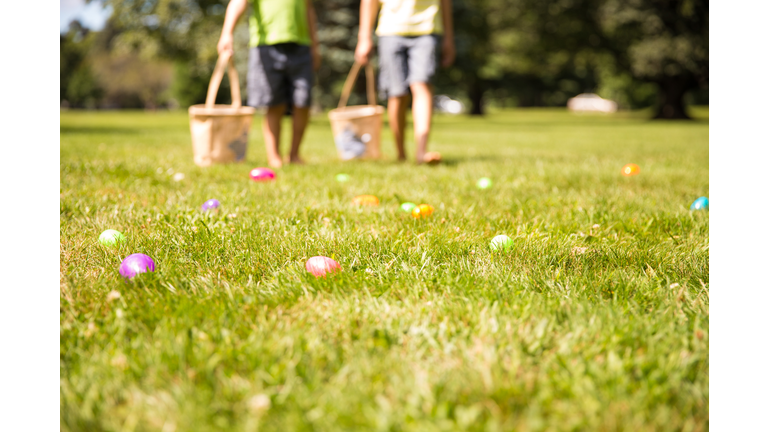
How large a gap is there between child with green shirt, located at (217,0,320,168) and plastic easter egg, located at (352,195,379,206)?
6.00 ft

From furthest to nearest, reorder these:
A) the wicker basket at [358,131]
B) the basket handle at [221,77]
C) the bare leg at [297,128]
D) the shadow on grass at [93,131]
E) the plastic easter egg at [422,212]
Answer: the shadow on grass at [93,131] < the wicker basket at [358,131] < the bare leg at [297,128] < the basket handle at [221,77] < the plastic easter egg at [422,212]

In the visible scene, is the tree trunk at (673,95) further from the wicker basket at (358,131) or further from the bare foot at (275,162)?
the bare foot at (275,162)

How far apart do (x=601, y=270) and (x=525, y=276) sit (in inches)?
11.6

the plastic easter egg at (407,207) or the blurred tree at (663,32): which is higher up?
the blurred tree at (663,32)

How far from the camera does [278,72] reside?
4836 millimetres

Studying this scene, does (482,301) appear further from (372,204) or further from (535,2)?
(535,2)

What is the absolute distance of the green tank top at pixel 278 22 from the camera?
4.61 metres

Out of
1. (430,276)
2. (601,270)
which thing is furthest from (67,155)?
(601,270)

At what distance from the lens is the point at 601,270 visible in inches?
76.0

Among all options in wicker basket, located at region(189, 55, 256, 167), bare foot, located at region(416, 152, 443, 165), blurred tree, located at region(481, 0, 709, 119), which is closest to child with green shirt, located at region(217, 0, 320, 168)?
wicker basket, located at region(189, 55, 256, 167)

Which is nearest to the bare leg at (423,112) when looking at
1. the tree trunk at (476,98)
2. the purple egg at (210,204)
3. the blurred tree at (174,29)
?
the purple egg at (210,204)

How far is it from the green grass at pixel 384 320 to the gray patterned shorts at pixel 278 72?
2159 millimetres

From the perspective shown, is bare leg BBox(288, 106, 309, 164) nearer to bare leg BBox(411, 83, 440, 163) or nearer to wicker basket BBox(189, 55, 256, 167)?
wicker basket BBox(189, 55, 256, 167)

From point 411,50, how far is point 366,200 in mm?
2179
